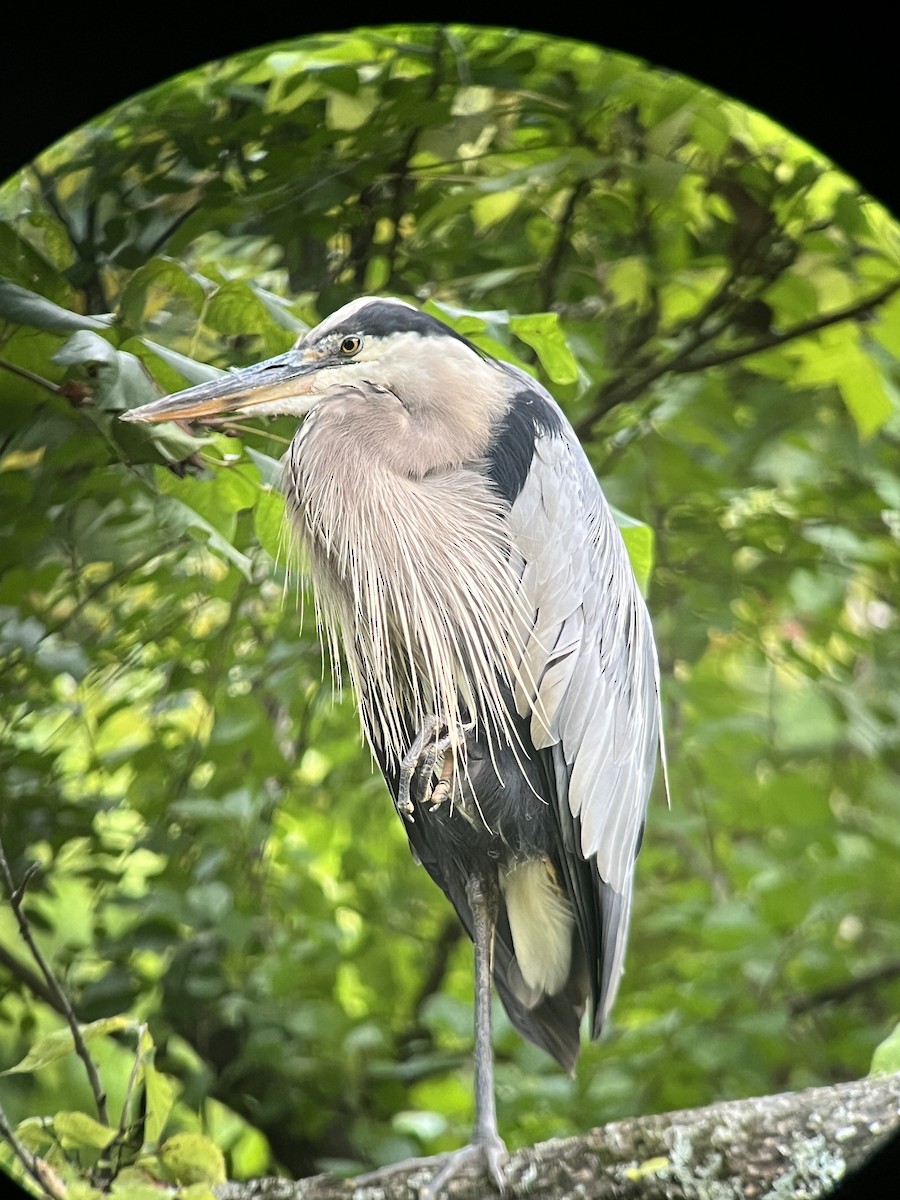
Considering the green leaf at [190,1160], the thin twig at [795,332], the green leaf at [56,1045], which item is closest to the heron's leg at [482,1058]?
the green leaf at [190,1160]

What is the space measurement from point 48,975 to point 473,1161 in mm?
313

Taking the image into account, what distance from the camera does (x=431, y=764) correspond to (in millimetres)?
674

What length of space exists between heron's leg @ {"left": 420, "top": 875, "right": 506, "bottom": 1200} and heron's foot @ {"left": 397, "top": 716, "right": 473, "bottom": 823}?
8 centimetres

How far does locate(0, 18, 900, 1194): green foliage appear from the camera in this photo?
2.27 ft

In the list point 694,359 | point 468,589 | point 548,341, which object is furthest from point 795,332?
point 468,589

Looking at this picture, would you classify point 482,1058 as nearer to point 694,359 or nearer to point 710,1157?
point 710,1157

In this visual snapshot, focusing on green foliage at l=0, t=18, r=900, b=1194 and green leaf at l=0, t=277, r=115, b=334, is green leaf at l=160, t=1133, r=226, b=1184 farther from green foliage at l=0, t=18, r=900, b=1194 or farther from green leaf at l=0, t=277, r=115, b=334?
green leaf at l=0, t=277, r=115, b=334

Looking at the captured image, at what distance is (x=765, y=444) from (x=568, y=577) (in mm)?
258

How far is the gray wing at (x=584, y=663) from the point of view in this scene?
0.67m

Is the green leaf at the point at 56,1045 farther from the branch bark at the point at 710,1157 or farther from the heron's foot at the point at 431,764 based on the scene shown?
the heron's foot at the point at 431,764

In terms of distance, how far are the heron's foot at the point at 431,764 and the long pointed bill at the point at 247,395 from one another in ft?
0.66

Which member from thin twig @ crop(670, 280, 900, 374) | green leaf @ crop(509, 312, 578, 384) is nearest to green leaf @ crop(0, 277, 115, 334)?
green leaf @ crop(509, 312, 578, 384)

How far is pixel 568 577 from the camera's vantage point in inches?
26.5

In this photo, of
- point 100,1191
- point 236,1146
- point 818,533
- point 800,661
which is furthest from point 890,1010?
point 100,1191
